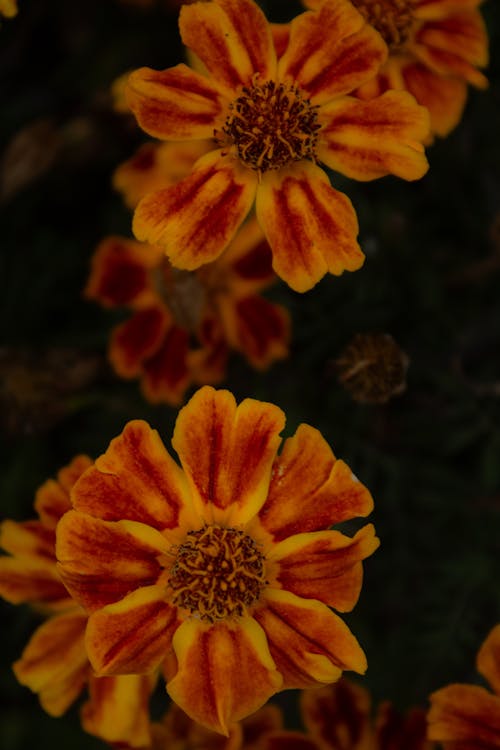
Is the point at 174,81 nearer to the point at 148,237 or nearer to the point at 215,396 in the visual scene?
the point at 148,237

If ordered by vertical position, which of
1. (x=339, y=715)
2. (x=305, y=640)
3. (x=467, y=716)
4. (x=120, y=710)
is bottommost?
(x=339, y=715)

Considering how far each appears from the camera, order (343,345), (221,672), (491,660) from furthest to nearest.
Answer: (343,345)
(491,660)
(221,672)

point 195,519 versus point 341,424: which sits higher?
point 195,519

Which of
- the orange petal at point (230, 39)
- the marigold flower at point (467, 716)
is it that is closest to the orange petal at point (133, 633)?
the marigold flower at point (467, 716)

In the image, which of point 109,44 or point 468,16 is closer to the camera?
point 468,16

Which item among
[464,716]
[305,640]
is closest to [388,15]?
[305,640]

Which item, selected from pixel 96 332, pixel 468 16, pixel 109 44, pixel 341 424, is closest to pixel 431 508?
pixel 341 424

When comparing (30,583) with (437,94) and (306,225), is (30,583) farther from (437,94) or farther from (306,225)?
(437,94)
